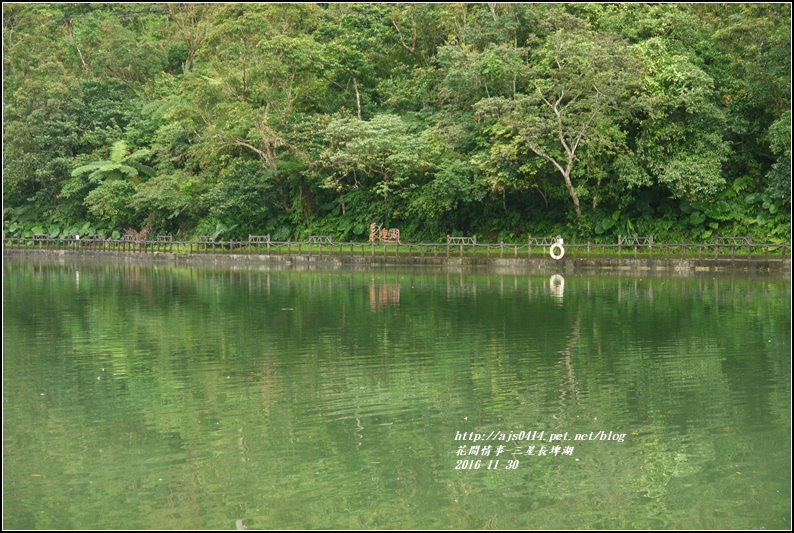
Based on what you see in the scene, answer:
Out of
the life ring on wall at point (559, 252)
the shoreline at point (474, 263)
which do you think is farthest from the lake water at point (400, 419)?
the life ring on wall at point (559, 252)

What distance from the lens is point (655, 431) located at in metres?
11.3

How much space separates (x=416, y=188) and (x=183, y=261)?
37.0 ft

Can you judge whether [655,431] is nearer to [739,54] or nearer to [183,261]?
[739,54]

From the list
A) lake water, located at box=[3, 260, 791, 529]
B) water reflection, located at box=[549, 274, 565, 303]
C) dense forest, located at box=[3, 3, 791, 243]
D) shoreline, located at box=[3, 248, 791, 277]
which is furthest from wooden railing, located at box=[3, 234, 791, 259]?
lake water, located at box=[3, 260, 791, 529]

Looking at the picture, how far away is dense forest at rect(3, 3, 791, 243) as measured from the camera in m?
37.4

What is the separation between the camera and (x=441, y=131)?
42.8 metres

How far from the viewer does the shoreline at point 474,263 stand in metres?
35.1

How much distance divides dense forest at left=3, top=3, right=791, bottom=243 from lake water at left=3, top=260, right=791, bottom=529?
1610cm

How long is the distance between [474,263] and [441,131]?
6.70 m

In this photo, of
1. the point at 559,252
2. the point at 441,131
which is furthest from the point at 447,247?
the point at 441,131

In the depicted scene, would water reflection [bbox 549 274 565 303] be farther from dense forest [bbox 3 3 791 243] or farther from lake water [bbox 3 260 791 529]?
dense forest [bbox 3 3 791 243]

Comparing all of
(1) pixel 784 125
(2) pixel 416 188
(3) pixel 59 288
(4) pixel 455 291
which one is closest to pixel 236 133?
(2) pixel 416 188

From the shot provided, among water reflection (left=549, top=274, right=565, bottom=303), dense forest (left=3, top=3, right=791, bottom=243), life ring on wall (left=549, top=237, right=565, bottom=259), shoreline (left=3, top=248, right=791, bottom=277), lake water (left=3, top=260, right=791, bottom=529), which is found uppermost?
dense forest (left=3, top=3, right=791, bottom=243)

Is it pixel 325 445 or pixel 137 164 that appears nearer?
pixel 325 445
